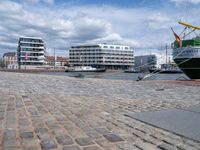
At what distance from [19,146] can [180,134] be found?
7.85 feet

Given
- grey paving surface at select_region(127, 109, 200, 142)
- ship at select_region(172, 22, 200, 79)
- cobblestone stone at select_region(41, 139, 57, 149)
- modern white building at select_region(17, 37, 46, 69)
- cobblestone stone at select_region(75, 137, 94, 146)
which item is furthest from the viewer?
modern white building at select_region(17, 37, 46, 69)

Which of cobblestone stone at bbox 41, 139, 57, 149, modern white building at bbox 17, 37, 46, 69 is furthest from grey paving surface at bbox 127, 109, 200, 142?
modern white building at bbox 17, 37, 46, 69

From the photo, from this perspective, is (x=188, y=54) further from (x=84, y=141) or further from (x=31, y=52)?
(x=31, y=52)

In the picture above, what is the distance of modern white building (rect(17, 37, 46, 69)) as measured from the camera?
11062 centimetres

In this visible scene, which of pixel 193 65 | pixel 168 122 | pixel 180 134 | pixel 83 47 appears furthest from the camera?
pixel 83 47

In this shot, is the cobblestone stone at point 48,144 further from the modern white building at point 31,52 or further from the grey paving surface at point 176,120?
the modern white building at point 31,52

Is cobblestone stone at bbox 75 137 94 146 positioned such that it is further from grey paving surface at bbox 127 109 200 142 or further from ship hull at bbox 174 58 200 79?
ship hull at bbox 174 58 200 79

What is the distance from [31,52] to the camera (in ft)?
369

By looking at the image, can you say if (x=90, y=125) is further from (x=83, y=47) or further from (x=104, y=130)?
(x=83, y=47)

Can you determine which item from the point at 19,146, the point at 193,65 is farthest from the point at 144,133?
the point at 193,65

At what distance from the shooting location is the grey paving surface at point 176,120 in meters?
3.86

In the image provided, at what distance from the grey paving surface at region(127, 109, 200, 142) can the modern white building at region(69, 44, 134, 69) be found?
403 feet

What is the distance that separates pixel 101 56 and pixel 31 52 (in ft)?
121

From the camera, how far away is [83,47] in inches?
5290
